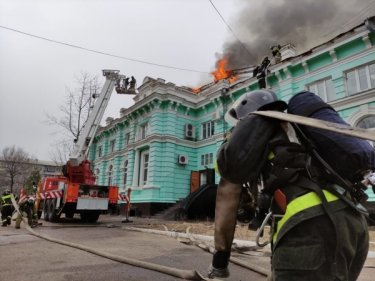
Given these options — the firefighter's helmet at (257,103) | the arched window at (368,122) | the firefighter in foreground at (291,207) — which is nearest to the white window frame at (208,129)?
the arched window at (368,122)

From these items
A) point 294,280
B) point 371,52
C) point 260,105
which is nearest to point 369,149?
point 260,105

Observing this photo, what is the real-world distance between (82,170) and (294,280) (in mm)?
12856

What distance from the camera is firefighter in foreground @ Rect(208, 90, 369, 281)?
3.75 ft

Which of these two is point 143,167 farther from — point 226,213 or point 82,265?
point 226,213

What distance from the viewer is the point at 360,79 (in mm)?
11711

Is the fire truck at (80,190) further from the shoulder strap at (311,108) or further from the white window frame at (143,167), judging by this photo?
the shoulder strap at (311,108)

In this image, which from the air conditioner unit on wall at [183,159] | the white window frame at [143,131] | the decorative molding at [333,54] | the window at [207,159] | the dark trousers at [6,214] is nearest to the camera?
the dark trousers at [6,214]

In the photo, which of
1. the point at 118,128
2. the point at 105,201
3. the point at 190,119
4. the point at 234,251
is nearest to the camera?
the point at 234,251

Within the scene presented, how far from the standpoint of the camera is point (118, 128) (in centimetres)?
2511

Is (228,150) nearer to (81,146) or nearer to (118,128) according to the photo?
(81,146)

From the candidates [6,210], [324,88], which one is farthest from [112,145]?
[324,88]

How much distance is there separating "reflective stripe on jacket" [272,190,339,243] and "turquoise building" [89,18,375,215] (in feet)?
39.2

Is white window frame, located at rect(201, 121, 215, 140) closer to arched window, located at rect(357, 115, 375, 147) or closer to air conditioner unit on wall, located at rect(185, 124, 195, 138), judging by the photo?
air conditioner unit on wall, located at rect(185, 124, 195, 138)

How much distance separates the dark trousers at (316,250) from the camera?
3.68 feet
